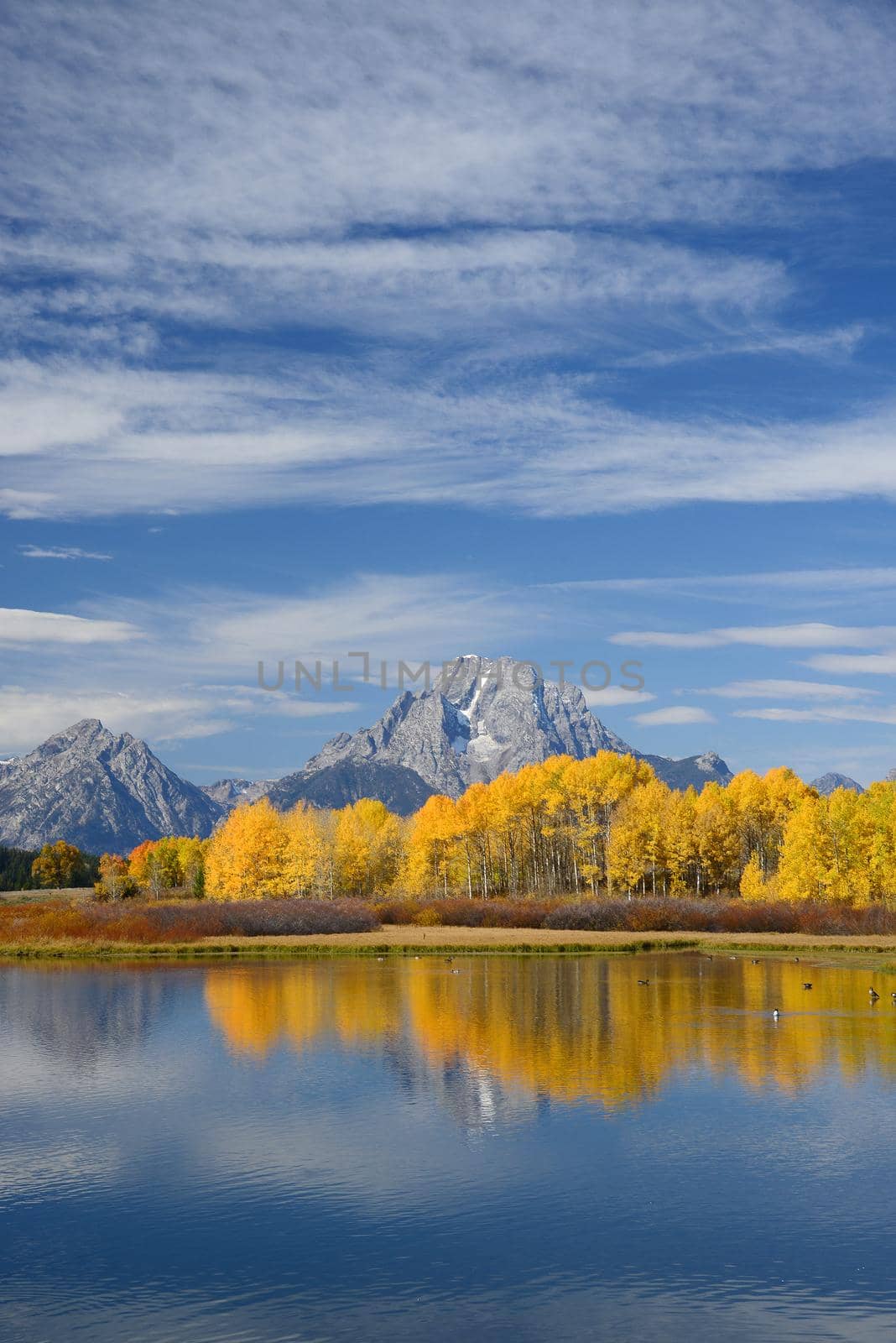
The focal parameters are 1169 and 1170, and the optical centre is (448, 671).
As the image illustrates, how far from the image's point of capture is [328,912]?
99312mm

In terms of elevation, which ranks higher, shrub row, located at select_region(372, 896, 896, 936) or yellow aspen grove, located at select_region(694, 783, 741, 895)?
yellow aspen grove, located at select_region(694, 783, 741, 895)

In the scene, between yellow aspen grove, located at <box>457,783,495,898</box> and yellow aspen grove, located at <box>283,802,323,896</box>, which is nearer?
yellow aspen grove, located at <box>283,802,323,896</box>

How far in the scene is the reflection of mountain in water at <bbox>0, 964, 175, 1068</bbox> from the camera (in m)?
41.5

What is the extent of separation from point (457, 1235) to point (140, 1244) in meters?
5.58

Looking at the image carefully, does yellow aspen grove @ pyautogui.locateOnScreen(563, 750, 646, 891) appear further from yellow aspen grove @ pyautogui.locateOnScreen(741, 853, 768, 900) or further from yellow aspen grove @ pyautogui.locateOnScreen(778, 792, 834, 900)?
yellow aspen grove @ pyautogui.locateOnScreen(778, 792, 834, 900)

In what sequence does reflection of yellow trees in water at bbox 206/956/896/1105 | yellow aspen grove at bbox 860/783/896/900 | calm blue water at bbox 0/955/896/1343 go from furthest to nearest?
yellow aspen grove at bbox 860/783/896/900
reflection of yellow trees in water at bbox 206/956/896/1105
calm blue water at bbox 0/955/896/1343

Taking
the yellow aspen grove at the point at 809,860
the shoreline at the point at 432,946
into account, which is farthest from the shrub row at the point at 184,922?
the yellow aspen grove at the point at 809,860

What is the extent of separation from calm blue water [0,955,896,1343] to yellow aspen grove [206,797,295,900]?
3201 inches

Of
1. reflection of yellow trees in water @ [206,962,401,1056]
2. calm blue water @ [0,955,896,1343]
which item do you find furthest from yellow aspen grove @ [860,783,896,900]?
calm blue water @ [0,955,896,1343]

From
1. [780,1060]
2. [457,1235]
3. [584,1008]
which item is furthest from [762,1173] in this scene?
[584,1008]

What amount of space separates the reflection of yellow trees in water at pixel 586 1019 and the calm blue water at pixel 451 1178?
0.86 ft

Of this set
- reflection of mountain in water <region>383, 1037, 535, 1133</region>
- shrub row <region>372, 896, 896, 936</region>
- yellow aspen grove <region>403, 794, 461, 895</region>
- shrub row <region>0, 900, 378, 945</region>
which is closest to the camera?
reflection of mountain in water <region>383, 1037, 535, 1133</region>

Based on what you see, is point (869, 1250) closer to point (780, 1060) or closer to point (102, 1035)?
point (780, 1060)

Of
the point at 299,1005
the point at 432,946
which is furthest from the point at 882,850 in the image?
the point at 299,1005
